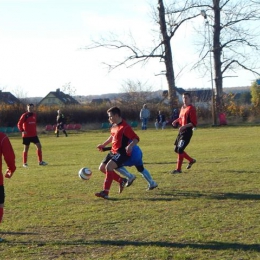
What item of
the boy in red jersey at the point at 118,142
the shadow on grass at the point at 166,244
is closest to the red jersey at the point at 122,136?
the boy in red jersey at the point at 118,142

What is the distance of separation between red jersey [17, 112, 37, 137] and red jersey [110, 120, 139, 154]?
6.78 m

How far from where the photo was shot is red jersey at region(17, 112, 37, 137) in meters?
15.9

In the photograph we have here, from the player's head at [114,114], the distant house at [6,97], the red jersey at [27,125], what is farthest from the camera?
the distant house at [6,97]

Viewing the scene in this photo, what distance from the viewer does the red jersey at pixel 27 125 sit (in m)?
15.9

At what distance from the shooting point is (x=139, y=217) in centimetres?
811

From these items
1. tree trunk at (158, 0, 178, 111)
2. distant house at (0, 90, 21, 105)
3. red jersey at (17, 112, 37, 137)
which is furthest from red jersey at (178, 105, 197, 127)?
distant house at (0, 90, 21, 105)

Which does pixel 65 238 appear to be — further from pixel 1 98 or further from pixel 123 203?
pixel 1 98

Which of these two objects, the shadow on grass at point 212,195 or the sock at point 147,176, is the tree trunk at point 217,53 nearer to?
the sock at point 147,176

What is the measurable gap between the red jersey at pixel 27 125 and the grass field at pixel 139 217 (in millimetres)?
2597

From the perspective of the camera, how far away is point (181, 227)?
737 cm

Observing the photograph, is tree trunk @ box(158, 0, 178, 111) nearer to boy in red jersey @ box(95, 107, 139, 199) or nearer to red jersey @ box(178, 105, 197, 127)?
red jersey @ box(178, 105, 197, 127)

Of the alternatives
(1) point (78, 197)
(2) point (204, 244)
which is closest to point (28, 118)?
(1) point (78, 197)

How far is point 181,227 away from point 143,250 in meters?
1.15

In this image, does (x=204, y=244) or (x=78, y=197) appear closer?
(x=204, y=244)
